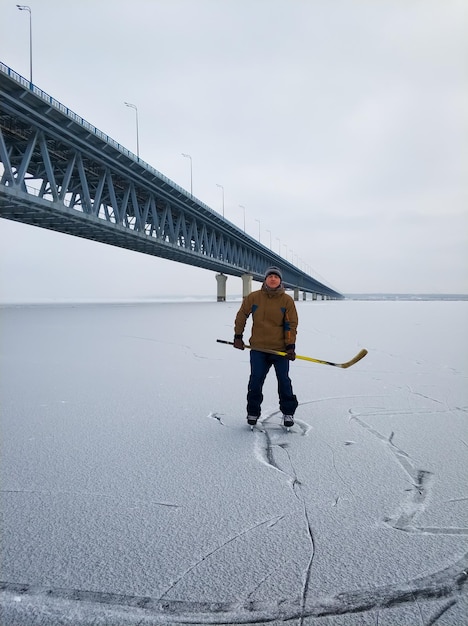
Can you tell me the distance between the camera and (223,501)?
2.39 m

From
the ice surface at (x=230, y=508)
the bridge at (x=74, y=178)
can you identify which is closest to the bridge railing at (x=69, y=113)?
the bridge at (x=74, y=178)

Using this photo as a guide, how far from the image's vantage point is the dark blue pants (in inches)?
156

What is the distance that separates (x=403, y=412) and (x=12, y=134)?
27.8m

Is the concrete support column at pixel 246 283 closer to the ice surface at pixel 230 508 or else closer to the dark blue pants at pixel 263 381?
the ice surface at pixel 230 508

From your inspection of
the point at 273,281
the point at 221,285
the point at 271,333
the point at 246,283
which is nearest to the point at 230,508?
the point at 271,333

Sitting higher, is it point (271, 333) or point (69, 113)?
point (69, 113)

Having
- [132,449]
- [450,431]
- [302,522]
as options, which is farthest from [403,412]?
[132,449]

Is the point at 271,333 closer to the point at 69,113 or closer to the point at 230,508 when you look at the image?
the point at 230,508

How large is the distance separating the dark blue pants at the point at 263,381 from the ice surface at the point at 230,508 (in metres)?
0.23

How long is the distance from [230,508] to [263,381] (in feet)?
5.82

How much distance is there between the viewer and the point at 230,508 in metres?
2.30

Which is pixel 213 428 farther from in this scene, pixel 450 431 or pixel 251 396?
pixel 450 431

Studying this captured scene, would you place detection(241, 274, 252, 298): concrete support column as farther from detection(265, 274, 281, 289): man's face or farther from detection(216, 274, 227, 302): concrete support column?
detection(265, 274, 281, 289): man's face

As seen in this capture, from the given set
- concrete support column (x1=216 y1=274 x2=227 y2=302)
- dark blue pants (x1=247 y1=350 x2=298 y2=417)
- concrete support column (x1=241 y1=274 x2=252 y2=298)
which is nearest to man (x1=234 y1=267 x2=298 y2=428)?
dark blue pants (x1=247 y1=350 x2=298 y2=417)
